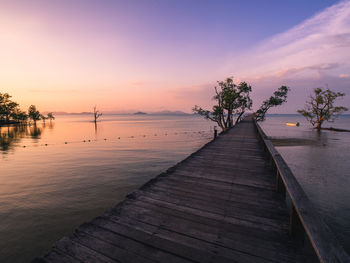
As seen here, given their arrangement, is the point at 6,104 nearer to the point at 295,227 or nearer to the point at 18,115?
the point at 18,115

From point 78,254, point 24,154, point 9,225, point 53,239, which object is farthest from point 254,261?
point 24,154

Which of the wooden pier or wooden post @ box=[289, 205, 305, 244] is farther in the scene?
wooden post @ box=[289, 205, 305, 244]

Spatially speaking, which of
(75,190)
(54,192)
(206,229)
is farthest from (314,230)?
(54,192)

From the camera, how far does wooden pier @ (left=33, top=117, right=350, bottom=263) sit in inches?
101

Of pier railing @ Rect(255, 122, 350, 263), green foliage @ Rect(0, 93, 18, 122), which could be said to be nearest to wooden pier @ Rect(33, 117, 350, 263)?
pier railing @ Rect(255, 122, 350, 263)

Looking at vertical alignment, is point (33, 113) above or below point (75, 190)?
above

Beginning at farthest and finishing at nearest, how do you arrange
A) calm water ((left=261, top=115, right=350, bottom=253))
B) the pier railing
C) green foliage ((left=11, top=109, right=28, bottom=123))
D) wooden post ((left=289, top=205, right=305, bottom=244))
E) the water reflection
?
green foliage ((left=11, top=109, right=28, bottom=123)) < the water reflection < calm water ((left=261, top=115, right=350, bottom=253)) < wooden post ((left=289, top=205, right=305, bottom=244)) < the pier railing

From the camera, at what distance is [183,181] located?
18.6ft

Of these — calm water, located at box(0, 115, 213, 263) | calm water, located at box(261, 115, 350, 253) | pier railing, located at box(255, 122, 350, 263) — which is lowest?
calm water, located at box(261, 115, 350, 253)

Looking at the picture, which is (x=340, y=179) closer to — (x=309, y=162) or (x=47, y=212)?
(x=309, y=162)

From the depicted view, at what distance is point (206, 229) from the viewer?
3.27m

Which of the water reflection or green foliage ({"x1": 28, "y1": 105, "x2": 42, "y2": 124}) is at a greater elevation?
green foliage ({"x1": 28, "y1": 105, "x2": 42, "y2": 124})

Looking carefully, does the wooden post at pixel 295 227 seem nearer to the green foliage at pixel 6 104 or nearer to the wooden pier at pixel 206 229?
the wooden pier at pixel 206 229

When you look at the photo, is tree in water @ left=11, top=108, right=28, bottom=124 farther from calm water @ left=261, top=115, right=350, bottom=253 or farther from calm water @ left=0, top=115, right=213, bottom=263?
calm water @ left=261, top=115, right=350, bottom=253
